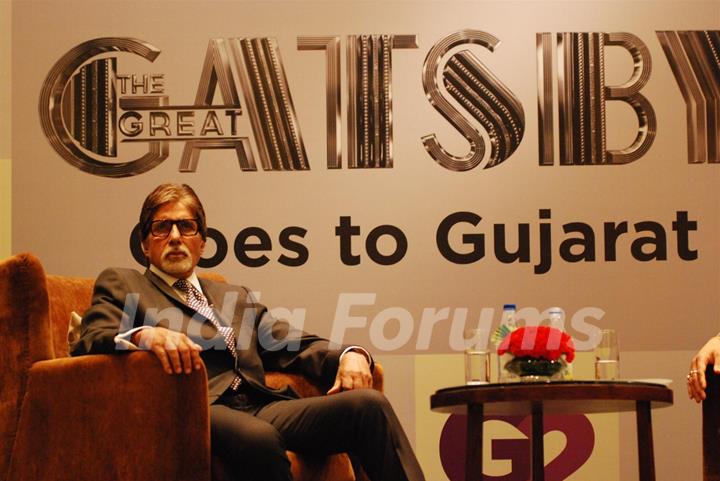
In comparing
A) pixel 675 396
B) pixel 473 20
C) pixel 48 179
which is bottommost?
pixel 675 396

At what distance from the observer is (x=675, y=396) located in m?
4.42

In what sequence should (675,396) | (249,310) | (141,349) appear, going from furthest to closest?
1. (675,396)
2. (249,310)
3. (141,349)

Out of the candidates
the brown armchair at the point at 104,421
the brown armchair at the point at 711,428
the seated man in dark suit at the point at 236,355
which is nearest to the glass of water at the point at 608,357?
the brown armchair at the point at 711,428

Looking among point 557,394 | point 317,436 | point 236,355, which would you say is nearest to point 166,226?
point 236,355

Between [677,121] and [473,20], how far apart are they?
974 mm

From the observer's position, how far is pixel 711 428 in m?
3.01

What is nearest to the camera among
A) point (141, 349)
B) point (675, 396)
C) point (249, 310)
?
point (141, 349)

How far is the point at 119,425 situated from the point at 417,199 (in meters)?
2.05

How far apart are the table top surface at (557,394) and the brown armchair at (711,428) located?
Answer: 5.3 inches

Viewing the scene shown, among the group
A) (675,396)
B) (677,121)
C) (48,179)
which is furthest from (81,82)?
(675,396)

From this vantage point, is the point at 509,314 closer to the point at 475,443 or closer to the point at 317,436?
the point at 475,443

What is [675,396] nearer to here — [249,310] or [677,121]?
[677,121]

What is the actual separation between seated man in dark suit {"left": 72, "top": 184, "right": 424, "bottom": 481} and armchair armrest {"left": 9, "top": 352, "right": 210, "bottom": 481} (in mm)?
61

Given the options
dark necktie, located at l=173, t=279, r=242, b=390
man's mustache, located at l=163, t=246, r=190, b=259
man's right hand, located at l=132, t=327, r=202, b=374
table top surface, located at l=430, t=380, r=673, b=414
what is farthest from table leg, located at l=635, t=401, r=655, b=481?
man's mustache, located at l=163, t=246, r=190, b=259
